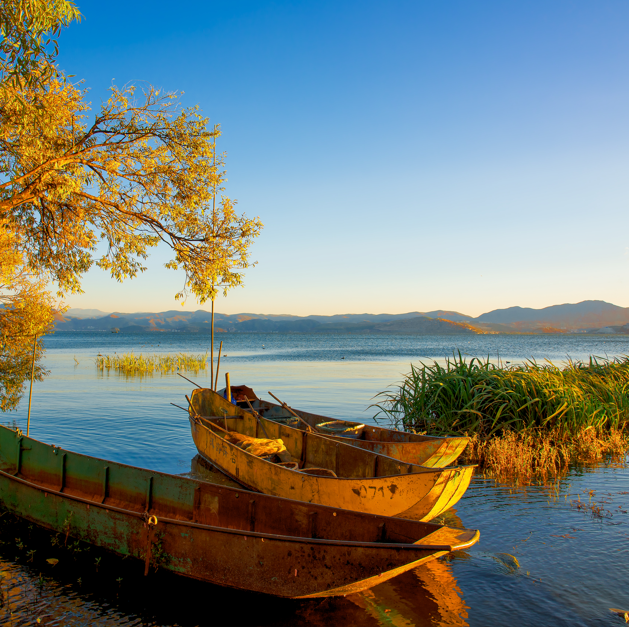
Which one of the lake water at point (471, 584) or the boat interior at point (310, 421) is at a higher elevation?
the boat interior at point (310, 421)

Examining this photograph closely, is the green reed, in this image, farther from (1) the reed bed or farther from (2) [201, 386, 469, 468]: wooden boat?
(1) the reed bed

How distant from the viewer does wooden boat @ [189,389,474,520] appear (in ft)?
22.5

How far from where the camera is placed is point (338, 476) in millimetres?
9078

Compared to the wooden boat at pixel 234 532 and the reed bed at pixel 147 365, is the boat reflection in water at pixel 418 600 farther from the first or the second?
the reed bed at pixel 147 365

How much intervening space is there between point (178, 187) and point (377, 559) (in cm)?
1307

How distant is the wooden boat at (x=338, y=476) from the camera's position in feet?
22.5

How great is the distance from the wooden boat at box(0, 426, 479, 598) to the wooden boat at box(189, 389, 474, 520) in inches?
38.2

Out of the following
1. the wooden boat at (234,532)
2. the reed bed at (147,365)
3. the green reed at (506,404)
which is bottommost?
the reed bed at (147,365)

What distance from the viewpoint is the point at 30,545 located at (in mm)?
7594

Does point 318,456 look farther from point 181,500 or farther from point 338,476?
point 181,500

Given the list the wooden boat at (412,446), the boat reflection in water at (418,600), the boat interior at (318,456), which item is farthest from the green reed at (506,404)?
A: the boat reflection in water at (418,600)

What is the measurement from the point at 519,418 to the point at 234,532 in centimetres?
871

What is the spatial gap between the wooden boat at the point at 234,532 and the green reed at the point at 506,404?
672cm

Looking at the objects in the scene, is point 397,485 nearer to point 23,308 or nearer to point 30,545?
point 30,545
